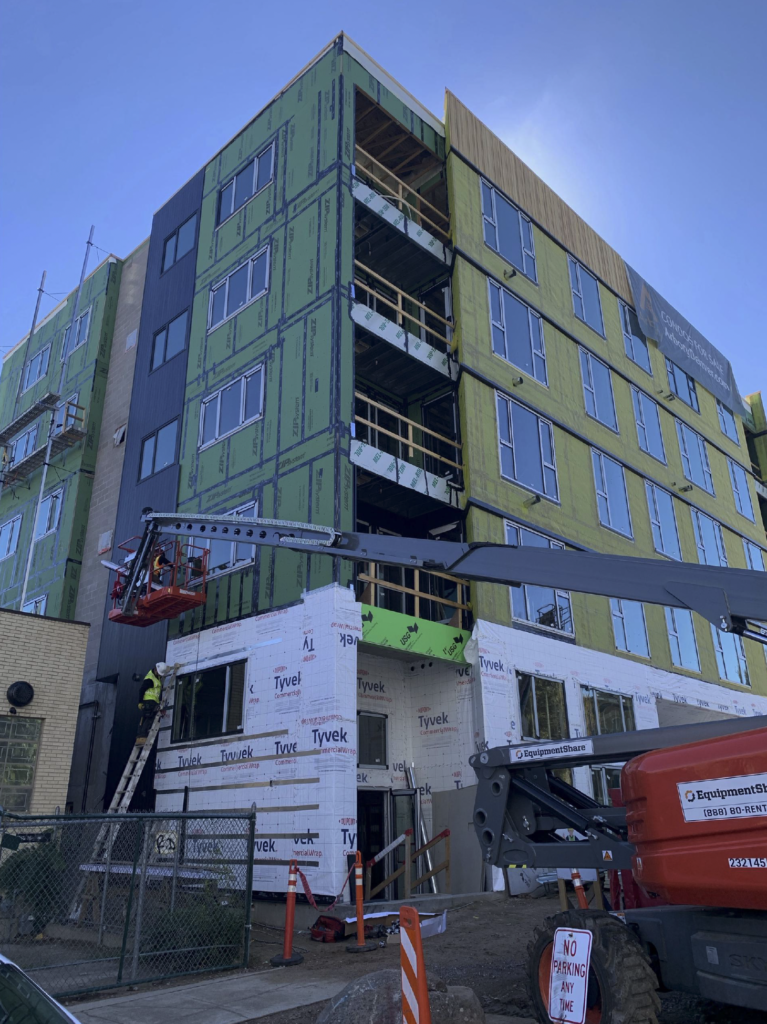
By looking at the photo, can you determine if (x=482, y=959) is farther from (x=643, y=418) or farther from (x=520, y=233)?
(x=643, y=418)

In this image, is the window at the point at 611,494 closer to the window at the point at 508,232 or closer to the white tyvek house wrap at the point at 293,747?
the window at the point at 508,232

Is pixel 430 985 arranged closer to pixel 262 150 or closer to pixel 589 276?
pixel 262 150

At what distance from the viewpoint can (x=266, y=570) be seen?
18.1 metres

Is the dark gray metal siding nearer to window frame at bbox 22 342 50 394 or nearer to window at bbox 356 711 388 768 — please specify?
window at bbox 356 711 388 768

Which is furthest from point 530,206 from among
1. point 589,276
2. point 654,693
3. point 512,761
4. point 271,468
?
point 512,761

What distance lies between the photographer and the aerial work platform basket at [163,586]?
18.0m

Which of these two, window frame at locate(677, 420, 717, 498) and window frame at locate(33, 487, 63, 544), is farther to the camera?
window frame at locate(677, 420, 717, 498)

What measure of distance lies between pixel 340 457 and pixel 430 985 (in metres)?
11.7

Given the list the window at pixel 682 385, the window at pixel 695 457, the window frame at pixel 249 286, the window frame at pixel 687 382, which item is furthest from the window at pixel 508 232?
the window at pixel 695 457

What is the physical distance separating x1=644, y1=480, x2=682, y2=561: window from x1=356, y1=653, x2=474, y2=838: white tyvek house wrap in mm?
11704

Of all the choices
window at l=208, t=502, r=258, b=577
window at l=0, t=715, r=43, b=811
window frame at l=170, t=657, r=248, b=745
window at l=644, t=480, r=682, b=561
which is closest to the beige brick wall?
window at l=0, t=715, r=43, b=811

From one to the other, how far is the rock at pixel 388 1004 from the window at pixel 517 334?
17.9m

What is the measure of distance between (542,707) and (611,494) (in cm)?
880

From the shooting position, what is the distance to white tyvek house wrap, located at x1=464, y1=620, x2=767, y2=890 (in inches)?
709
